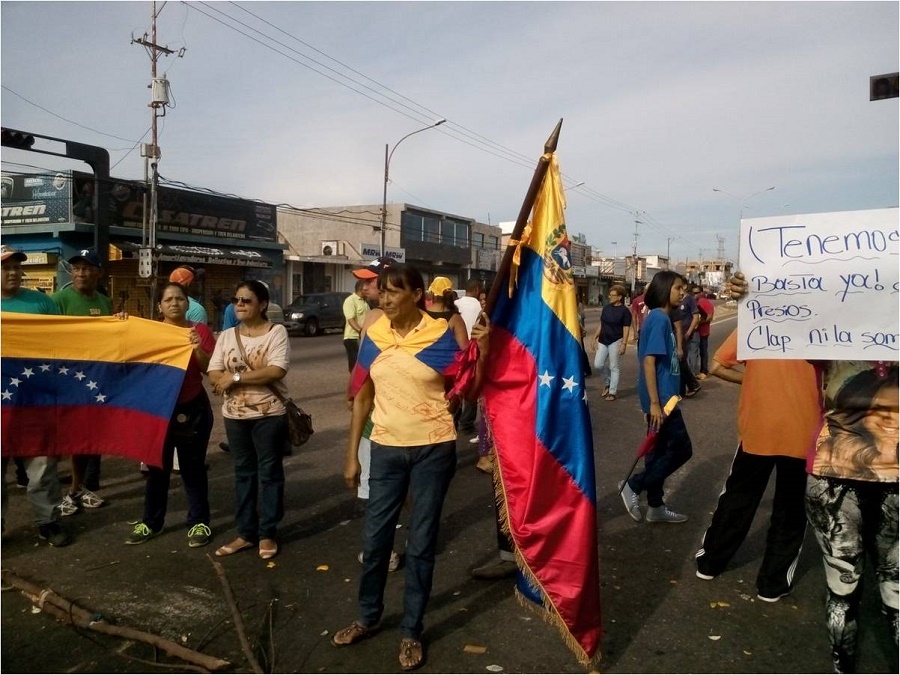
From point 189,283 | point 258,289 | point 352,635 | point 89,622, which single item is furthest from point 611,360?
point 89,622

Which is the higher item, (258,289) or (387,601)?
(258,289)

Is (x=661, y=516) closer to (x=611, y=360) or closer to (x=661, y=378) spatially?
(x=661, y=378)

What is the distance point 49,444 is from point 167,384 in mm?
827

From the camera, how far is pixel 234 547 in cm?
438

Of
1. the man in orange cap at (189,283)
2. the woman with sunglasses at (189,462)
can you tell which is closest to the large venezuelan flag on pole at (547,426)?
the woman with sunglasses at (189,462)

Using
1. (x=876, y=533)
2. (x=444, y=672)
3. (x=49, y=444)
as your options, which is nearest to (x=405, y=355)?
(x=444, y=672)

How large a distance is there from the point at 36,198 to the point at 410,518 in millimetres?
25791

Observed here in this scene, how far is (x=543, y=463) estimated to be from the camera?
3.22m

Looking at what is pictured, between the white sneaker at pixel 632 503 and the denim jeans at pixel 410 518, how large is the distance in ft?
7.57

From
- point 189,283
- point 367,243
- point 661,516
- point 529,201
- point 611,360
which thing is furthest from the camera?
point 367,243

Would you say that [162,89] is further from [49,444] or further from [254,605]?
[254,605]

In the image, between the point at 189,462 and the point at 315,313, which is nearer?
the point at 189,462

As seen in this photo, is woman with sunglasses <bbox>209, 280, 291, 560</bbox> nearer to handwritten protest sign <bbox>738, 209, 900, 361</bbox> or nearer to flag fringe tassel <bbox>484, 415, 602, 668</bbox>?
flag fringe tassel <bbox>484, 415, 602, 668</bbox>

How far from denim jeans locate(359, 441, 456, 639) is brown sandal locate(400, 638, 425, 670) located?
3 cm
